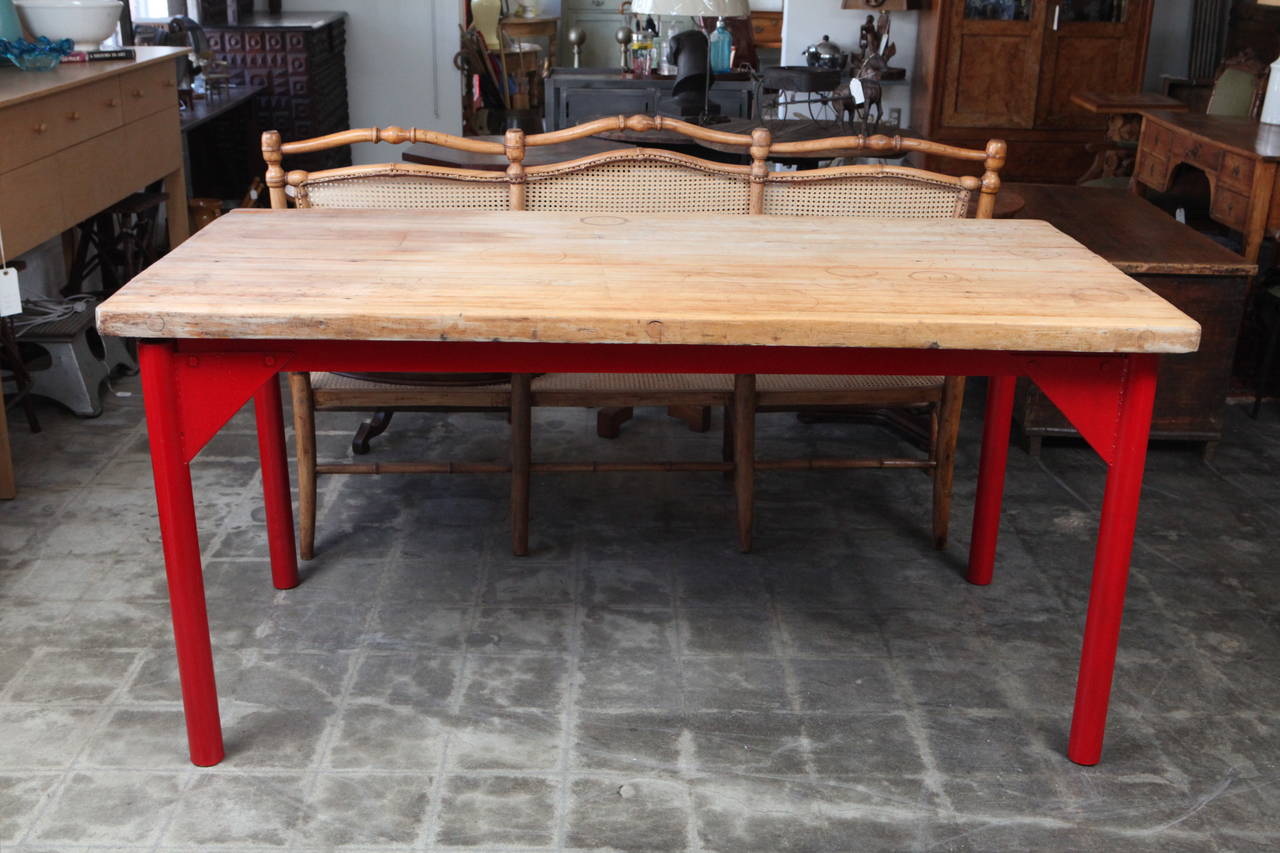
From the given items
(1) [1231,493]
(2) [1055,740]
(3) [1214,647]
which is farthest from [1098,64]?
(2) [1055,740]

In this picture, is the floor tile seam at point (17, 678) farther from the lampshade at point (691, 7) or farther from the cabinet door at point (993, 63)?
the cabinet door at point (993, 63)

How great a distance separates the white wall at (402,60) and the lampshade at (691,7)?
12.2 ft

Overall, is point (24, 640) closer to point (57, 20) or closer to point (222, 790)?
point (222, 790)

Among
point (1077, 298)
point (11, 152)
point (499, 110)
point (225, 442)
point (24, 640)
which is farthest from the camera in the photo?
point (499, 110)

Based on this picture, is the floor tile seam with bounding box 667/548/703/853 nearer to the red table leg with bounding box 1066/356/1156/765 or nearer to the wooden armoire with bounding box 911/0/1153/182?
the red table leg with bounding box 1066/356/1156/765

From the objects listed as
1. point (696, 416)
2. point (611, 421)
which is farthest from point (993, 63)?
point (611, 421)

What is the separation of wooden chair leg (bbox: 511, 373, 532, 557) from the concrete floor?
0.23 feet

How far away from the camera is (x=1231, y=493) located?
11.5ft

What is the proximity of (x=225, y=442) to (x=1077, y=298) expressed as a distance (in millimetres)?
2564

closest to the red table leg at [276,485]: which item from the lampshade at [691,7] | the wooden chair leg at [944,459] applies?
the wooden chair leg at [944,459]

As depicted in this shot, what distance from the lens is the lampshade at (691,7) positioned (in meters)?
3.97

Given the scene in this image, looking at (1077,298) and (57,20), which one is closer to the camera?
(1077,298)

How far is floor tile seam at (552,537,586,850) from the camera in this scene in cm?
210

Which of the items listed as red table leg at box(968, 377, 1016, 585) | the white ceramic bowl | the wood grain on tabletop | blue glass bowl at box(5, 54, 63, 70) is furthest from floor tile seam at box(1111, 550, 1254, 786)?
the white ceramic bowl
